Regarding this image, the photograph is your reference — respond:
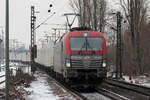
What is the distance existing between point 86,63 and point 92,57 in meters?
0.46

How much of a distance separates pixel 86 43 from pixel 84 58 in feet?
Answer: 3.11

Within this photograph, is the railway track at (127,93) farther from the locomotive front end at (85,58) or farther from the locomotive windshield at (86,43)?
the locomotive windshield at (86,43)

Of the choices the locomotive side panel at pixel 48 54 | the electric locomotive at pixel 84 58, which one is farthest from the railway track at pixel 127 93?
the locomotive side panel at pixel 48 54

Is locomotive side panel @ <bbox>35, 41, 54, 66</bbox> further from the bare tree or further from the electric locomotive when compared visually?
the electric locomotive

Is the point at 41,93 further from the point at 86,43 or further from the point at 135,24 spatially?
the point at 135,24

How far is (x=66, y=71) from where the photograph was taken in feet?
48.4

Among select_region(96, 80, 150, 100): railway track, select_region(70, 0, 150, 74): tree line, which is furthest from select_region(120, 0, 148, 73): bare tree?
select_region(96, 80, 150, 100): railway track

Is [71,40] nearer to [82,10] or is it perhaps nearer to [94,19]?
[94,19]

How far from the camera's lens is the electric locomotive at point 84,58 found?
48.1 ft

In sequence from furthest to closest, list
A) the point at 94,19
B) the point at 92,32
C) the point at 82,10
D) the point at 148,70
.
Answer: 1. the point at 82,10
2. the point at 94,19
3. the point at 148,70
4. the point at 92,32

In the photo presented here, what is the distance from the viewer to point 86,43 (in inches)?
603

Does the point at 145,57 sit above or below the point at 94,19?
below

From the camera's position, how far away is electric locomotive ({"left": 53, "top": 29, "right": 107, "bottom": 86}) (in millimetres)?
14664

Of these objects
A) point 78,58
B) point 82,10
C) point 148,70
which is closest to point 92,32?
point 78,58
